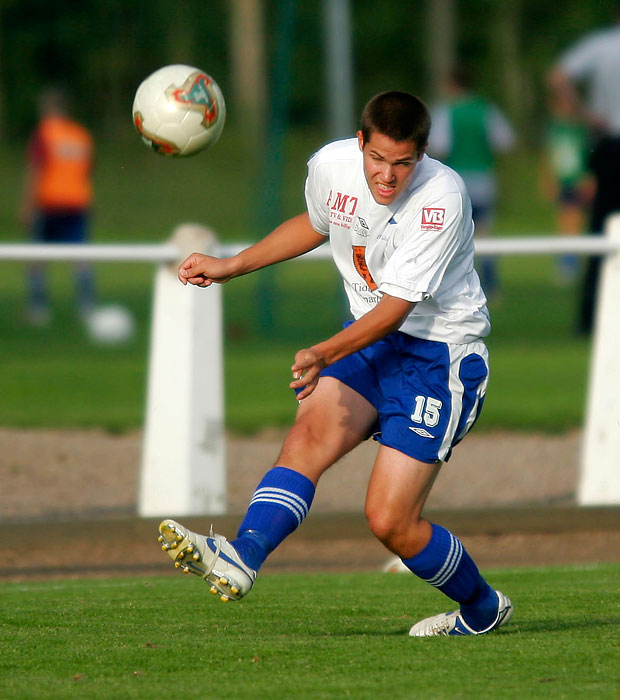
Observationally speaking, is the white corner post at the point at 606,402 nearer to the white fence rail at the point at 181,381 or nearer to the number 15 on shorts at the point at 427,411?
the white fence rail at the point at 181,381

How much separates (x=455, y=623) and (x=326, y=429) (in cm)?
84

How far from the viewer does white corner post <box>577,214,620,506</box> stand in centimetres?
768

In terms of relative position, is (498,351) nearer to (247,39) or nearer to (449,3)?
(247,39)

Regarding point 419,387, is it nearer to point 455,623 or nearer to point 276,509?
point 276,509

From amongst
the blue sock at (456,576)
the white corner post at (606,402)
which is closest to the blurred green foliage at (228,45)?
the white corner post at (606,402)

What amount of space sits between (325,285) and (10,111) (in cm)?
3198

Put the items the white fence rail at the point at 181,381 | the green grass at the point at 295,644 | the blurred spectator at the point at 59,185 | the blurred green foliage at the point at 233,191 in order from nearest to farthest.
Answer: the green grass at the point at 295,644, the white fence rail at the point at 181,381, the blurred green foliage at the point at 233,191, the blurred spectator at the point at 59,185

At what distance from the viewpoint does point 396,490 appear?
4746 millimetres

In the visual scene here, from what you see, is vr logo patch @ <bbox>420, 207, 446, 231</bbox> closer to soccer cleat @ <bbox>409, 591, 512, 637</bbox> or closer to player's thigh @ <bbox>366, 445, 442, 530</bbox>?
player's thigh @ <bbox>366, 445, 442, 530</bbox>

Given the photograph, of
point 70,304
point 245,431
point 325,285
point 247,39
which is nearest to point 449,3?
point 247,39

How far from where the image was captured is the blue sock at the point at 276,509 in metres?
4.63

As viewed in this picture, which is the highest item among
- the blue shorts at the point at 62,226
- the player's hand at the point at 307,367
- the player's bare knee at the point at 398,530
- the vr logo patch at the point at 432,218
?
the vr logo patch at the point at 432,218

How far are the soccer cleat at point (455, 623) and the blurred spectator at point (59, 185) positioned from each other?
41.5 ft

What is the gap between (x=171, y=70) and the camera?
19.2 feet
